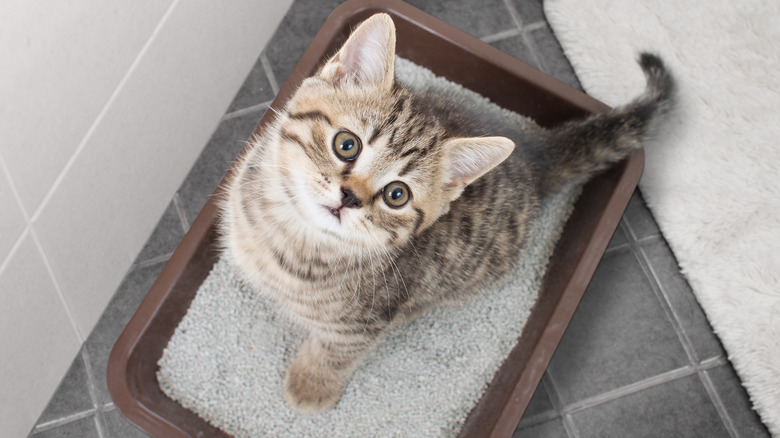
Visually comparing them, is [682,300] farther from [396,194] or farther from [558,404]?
[396,194]

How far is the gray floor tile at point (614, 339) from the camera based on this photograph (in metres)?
1.45

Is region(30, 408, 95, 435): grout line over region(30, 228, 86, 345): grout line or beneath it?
beneath

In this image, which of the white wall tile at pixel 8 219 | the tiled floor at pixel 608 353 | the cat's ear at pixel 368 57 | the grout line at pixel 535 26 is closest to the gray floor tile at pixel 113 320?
the tiled floor at pixel 608 353

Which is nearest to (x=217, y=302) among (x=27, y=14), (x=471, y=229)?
(x=471, y=229)

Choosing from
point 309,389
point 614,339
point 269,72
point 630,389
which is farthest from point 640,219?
point 269,72

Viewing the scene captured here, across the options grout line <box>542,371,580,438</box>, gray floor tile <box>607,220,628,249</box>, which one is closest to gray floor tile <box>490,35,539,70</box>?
gray floor tile <box>607,220,628,249</box>

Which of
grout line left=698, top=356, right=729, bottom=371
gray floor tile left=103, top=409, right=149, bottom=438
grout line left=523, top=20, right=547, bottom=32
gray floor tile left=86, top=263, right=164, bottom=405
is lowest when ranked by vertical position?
gray floor tile left=103, top=409, right=149, bottom=438

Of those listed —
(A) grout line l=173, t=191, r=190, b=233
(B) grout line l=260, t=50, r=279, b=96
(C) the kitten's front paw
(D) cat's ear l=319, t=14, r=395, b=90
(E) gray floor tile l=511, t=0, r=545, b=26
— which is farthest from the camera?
(E) gray floor tile l=511, t=0, r=545, b=26

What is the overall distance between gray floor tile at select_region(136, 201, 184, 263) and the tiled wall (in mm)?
23

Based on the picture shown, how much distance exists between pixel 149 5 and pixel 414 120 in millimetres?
536

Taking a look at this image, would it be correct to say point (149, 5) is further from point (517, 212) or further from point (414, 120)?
point (517, 212)

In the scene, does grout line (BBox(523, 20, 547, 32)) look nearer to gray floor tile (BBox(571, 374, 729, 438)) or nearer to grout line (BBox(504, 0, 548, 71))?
grout line (BBox(504, 0, 548, 71))

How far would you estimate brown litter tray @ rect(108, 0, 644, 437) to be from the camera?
121 centimetres

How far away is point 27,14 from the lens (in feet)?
2.79
